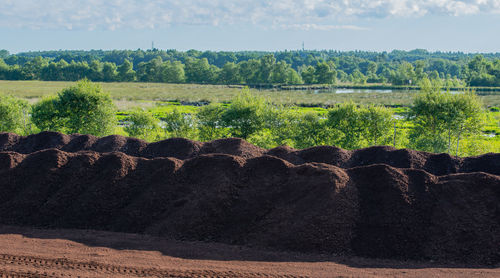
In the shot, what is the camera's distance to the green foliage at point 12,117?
1638 inches

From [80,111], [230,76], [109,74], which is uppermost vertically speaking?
[230,76]

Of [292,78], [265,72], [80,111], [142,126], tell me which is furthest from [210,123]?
[292,78]

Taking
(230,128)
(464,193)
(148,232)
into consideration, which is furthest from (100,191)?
(230,128)

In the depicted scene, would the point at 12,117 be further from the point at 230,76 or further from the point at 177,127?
the point at 230,76

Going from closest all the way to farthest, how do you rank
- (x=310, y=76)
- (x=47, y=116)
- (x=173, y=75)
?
(x=47, y=116) < (x=310, y=76) < (x=173, y=75)

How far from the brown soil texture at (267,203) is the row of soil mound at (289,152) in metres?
4.47

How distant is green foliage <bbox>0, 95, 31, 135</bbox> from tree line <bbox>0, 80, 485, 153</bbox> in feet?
0.29

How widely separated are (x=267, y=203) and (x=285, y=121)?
19.3 m

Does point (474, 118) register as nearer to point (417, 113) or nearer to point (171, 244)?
point (417, 113)

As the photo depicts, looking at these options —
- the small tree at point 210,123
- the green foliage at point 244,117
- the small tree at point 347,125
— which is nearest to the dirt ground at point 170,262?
the small tree at point 347,125

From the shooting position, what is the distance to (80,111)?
40.9 m

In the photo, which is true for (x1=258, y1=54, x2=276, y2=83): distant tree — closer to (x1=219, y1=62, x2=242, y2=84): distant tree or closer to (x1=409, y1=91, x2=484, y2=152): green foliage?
(x1=219, y1=62, x2=242, y2=84): distant tree

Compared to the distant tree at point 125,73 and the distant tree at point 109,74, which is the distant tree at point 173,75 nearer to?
the distant tree at point 125,73

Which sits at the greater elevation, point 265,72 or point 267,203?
point 265,72
